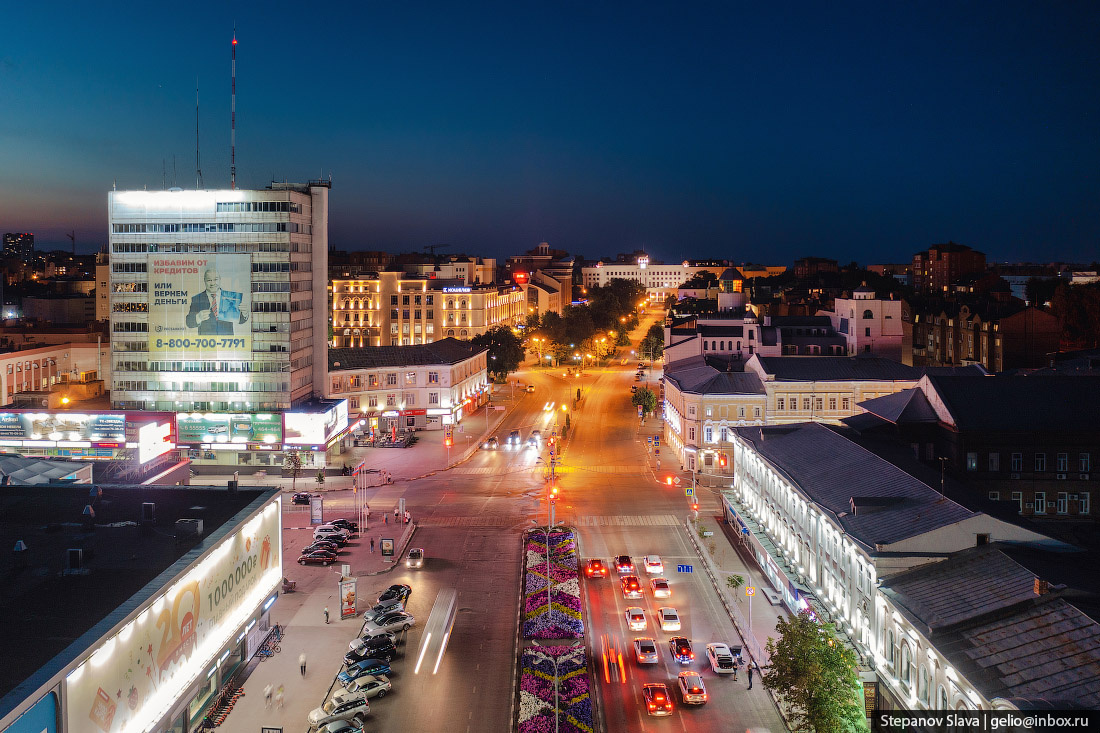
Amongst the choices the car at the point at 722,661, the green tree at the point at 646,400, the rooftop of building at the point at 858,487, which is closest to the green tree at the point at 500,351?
the green tree at the point at 646,400

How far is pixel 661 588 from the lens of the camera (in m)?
40.6

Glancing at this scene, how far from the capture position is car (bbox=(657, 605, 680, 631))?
3650 centimetres

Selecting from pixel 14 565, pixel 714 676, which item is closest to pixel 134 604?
pixel 14 565

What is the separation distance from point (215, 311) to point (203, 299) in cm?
128

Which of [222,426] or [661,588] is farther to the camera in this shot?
[222,426]

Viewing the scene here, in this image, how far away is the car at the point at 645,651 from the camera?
33.5 m

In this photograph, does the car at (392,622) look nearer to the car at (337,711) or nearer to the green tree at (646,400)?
the car at (337,711)

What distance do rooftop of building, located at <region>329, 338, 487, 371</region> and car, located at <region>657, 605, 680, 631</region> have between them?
48.4 m

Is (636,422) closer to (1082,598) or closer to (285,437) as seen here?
(285,437)

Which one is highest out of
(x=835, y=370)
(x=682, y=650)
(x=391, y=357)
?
(x=391, y=357)

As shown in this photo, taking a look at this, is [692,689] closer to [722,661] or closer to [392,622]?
[722,661]

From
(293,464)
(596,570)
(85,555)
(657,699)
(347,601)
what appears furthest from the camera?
(293,464)

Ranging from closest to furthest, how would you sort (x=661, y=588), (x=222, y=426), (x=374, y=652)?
(x=374, y=652) → (x=661, y=588) → (x=222, y=426)

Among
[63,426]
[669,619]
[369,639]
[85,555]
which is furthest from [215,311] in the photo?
[669,619]
